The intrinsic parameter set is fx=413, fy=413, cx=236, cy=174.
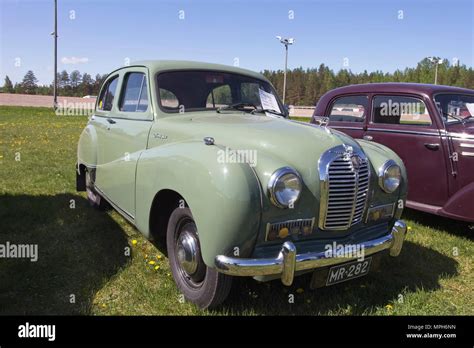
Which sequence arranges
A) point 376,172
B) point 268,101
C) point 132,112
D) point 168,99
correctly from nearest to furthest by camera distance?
point 376,172 < point 168,99 < point 132,112 < point 268,101

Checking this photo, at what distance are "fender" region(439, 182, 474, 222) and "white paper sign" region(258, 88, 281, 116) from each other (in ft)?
7.27

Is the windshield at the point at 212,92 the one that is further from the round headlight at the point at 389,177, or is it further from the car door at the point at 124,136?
the round headlight at the point at 389,177

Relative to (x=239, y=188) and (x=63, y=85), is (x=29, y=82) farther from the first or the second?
(x=239, y=188)

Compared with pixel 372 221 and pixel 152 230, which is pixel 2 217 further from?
pixel 372 221

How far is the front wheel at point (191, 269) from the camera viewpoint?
2.84 m

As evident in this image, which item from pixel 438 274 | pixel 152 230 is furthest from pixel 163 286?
pixel 438 274

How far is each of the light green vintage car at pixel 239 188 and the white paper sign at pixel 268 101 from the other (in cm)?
16

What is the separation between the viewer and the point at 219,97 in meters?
4.19

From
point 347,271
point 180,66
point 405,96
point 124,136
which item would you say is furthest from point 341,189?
point 405,96

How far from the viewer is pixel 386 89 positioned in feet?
18.9

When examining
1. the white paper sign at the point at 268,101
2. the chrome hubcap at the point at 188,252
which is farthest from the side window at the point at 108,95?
the chrome hubcap at the point at 188,252

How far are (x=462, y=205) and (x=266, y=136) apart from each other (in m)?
2.71

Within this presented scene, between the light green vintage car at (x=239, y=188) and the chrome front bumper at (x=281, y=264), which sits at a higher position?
the light green vintage car at (x=239, y=188)

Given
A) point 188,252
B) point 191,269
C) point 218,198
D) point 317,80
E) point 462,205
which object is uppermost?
point 317,80
